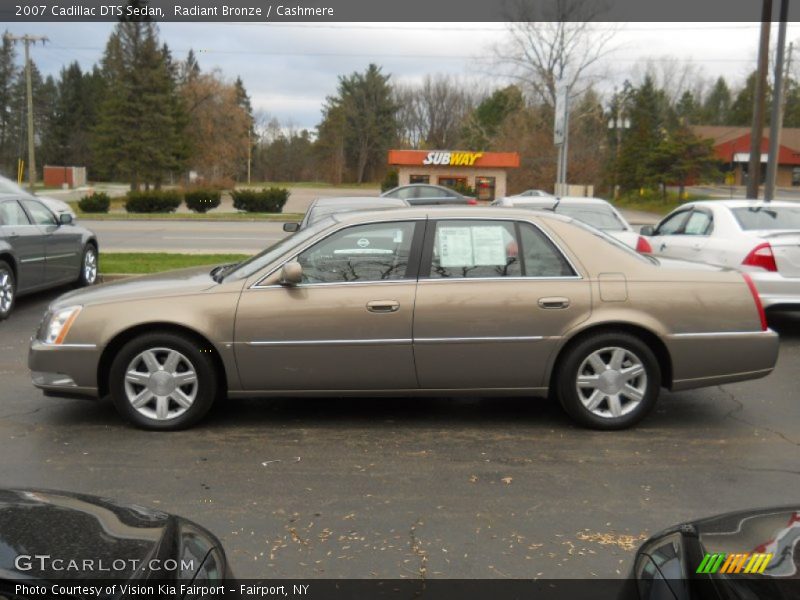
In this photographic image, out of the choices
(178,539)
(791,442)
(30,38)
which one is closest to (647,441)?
(791,442)

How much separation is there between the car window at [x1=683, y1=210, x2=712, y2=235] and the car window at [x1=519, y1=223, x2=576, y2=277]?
4534 millimetres

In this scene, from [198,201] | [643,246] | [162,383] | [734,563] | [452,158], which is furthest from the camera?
[452,158]

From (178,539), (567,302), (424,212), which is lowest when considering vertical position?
(178,539)

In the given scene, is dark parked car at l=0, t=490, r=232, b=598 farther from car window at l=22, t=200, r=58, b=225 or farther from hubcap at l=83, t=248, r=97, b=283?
hubcap at l=83, t=248, r=97, b=283

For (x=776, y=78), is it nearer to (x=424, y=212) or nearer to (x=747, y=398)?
(x=747, y=398)

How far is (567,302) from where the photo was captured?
5562 mm

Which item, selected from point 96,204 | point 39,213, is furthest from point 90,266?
point 96,204

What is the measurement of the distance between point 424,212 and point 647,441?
2243 millimetres

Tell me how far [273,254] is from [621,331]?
2537 millimetres

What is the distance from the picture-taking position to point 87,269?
1230 cm

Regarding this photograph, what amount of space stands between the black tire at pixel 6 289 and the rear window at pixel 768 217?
8.74m

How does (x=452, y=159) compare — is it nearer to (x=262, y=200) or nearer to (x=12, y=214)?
(x=262, y=200)

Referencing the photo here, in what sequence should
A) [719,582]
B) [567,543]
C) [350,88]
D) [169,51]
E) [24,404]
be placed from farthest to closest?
[350,88]
[169,51]
[24,404]
[567,543]
[719,582]

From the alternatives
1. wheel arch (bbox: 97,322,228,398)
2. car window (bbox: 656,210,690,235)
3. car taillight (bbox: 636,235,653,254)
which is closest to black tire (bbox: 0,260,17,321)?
wheel arch (bbox: 97,322,228,398)
